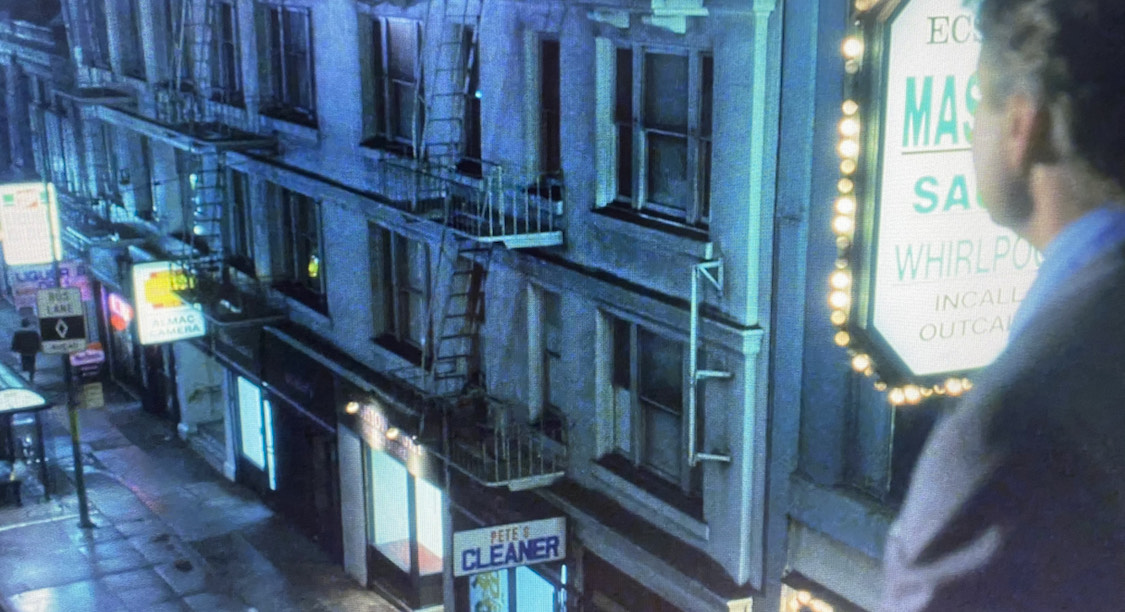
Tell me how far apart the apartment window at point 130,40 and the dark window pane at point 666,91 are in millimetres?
15939

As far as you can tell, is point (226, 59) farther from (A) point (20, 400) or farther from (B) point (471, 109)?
(B) point (471, 109)

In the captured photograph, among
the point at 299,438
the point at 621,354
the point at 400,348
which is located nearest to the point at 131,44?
the point at 299,438

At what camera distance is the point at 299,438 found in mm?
20266

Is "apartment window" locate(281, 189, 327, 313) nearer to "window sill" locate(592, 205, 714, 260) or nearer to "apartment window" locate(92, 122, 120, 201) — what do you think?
"window sill" locate(592, 205, 714, 260)

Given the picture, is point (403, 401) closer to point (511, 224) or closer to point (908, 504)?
point (511, 224)

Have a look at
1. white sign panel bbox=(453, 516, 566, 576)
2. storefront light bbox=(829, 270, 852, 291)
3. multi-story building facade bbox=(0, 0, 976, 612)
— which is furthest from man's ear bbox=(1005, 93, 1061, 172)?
Result: white sign panel bbox=(453, 516, 566, 576)

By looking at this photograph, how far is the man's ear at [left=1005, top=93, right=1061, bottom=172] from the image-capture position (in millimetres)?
3865

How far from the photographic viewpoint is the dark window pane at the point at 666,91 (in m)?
11.2

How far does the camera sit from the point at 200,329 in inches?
872

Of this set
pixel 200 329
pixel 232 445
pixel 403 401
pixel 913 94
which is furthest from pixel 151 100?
pixel 913 94

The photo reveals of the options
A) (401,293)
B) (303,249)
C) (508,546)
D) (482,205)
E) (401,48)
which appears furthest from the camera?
(303,249)

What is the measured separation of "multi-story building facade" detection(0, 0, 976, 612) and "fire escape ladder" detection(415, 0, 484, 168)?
0.05 meters

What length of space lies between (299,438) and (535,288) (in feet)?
26.2

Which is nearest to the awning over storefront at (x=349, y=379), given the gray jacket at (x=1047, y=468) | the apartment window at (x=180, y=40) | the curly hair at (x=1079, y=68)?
the apartment window at (x=180, y=40)
